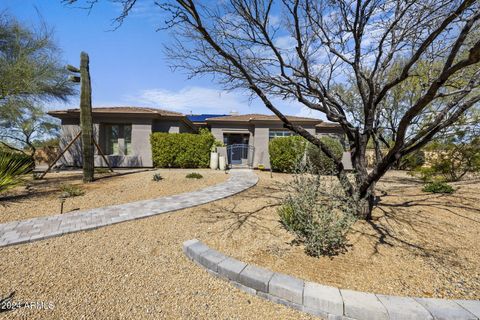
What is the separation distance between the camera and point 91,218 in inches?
174

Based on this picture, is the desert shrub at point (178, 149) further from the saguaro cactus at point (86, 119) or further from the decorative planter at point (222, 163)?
the saguaro cactus at point (86, 119)

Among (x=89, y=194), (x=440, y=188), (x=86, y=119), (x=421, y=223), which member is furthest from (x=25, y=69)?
(x=440, y=188)

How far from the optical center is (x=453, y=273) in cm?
260

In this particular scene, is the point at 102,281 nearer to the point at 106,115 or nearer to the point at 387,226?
the point at 387,226

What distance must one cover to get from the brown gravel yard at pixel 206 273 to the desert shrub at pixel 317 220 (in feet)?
0.57

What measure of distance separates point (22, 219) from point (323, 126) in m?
18.1

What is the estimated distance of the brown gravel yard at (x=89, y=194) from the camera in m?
4.93

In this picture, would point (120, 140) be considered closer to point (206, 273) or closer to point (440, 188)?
point (206, 273)

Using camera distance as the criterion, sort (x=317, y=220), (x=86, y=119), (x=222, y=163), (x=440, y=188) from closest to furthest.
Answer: (x=317, y=220)
(x=440, y=188)
(x=86, y=119)
(x=222, y=163)

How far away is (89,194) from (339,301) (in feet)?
22.3

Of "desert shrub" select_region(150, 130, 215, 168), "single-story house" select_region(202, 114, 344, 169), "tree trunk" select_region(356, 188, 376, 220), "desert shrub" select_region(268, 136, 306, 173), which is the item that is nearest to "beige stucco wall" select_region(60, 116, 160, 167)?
"desert shrub" select_region(150, 130, 215, 168)

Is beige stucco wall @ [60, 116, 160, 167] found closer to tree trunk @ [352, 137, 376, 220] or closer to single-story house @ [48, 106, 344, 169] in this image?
single-story house @ [48, 106, 344, 169]

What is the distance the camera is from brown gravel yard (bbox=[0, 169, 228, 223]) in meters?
4.93

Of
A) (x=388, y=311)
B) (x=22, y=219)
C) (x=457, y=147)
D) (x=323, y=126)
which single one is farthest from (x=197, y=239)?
(x=323, y=126)
